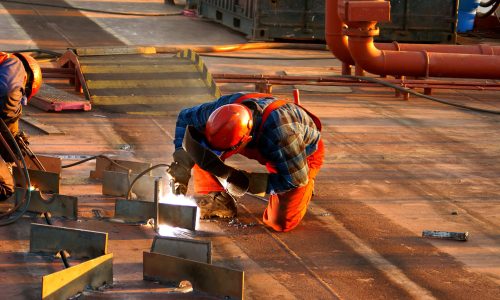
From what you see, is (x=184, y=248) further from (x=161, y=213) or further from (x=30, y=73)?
(x=30, y=73)

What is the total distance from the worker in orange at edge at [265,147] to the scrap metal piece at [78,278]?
4.31 ft

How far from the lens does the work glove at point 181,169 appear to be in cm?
801

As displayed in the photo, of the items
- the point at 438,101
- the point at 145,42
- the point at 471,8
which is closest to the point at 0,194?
the point at 438,101

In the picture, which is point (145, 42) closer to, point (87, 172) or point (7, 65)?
point (87, 172)

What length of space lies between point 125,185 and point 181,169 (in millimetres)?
999

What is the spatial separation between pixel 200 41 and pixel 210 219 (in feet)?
35.2

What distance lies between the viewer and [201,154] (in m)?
7.59

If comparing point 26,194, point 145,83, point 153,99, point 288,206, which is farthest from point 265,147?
point 145,83

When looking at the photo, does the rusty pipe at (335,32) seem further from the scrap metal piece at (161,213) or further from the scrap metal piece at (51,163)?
the scrap metal piece at (161,213)

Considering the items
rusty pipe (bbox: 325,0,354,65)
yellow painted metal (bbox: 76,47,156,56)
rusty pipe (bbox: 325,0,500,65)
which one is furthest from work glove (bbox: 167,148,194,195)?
rusty pipe (bbox: 325,0,354,65)

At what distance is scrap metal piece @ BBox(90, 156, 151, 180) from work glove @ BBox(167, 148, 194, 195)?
46.7 inches

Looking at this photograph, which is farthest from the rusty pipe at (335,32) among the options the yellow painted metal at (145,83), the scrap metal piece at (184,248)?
the scrap metal piece at (184,248)

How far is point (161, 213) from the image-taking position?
8242 mm

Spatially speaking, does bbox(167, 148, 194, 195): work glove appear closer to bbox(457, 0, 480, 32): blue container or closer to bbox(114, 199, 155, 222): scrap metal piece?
bbox(114, 199, 155, 222): scrap metal piece
